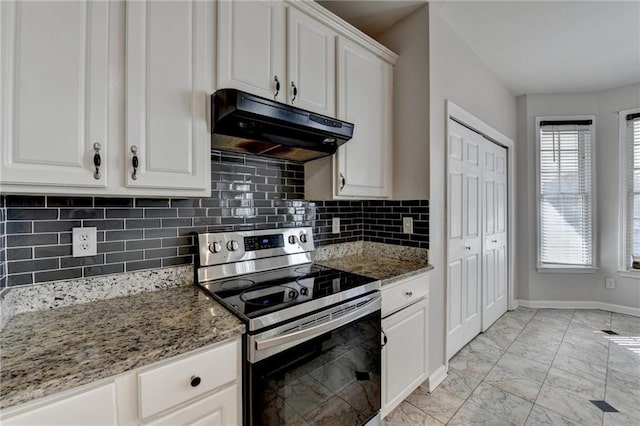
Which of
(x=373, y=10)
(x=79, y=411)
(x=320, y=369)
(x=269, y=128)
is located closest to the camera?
(x=79, y=411)

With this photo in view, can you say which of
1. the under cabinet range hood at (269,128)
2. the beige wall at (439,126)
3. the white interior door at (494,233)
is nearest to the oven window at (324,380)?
the beige wall at (439,126)

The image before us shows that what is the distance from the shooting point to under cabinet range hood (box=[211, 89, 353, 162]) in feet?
3.94

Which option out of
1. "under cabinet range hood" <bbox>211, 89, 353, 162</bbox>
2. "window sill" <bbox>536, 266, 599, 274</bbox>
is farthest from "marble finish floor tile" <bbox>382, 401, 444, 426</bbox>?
"window sill" <bbox>536, 266, 599, 274</bbox>

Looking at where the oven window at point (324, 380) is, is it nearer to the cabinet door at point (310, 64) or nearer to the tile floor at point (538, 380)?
the tile floor at point (538, 380)

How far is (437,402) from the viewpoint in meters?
1.89

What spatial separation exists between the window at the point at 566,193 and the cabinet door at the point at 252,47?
3.54 metres

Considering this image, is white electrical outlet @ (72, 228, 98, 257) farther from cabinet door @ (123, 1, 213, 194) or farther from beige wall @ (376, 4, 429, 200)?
beige wall @ (376, 4, 429, 200)

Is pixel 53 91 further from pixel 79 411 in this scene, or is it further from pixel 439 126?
pixel 439 126

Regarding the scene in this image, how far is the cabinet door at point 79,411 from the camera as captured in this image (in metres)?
0.70

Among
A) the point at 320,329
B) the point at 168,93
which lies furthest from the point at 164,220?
the point at 320,329

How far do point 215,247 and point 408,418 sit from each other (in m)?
1.53

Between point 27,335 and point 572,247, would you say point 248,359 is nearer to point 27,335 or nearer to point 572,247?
point 27,335

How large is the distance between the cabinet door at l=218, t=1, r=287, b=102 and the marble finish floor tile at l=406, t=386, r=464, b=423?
204 cm

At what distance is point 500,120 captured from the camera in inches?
125
